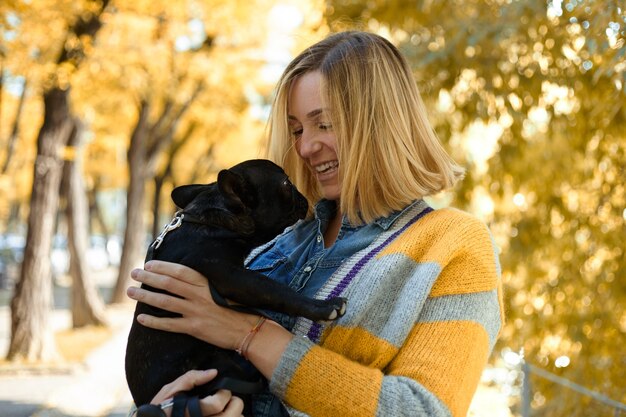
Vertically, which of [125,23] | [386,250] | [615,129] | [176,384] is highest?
[125,23]

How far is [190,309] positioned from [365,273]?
0.53m

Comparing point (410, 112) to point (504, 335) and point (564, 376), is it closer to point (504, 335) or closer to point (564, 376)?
point (564, 376)

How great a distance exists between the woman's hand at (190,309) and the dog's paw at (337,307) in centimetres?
24

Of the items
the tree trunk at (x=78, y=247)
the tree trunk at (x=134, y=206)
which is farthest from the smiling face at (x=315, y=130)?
the tree trunk at (x=134, y=206)

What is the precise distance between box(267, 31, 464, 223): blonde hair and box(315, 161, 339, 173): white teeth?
0.21ft

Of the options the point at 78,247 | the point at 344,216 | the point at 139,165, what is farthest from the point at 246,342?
the point at 139,165

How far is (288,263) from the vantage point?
264 cm

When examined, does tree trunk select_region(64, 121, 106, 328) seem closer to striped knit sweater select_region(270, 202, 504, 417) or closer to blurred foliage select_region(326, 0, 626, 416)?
blurred foliage select_region(326, 0, 626, 416)

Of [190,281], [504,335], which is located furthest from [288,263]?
[504,335]

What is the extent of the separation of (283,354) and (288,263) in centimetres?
57

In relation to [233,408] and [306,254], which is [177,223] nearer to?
[306,254]

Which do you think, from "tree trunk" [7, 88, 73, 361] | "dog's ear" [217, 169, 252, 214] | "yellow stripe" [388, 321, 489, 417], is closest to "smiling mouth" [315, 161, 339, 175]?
"dog's ear" [217, 169, 252, 214]

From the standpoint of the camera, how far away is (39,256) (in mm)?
11445

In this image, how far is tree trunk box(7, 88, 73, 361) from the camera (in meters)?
11.2
